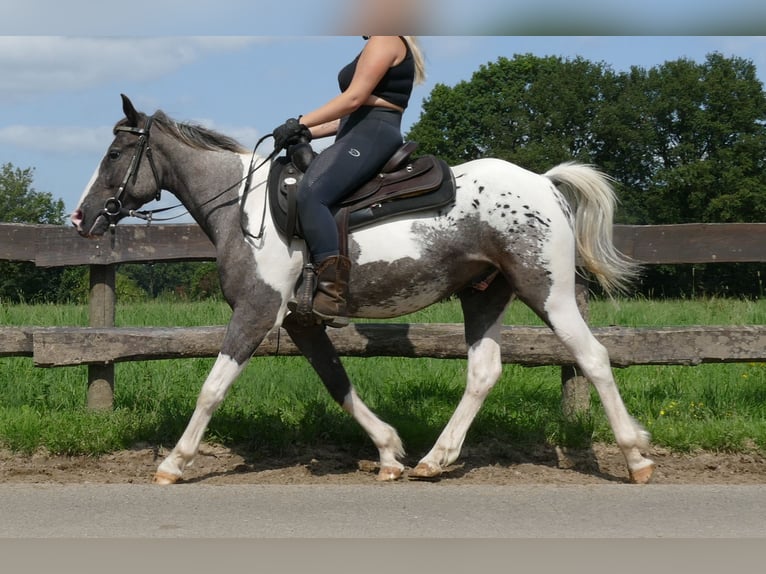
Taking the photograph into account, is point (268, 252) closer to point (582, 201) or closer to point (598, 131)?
point (582, 201)

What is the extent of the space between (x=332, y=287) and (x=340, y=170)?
0.70 m

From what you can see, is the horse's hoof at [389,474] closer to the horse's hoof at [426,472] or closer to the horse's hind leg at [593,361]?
the horse's hoof at [426,472]

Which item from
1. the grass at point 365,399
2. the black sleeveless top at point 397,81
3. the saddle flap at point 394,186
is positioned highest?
the black sleeveless top at point 397,81

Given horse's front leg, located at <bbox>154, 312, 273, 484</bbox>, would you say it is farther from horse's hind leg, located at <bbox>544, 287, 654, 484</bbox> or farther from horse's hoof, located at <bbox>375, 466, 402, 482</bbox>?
horse's hind leg, located at <bbox>544, 287, 654, 484</bbox>

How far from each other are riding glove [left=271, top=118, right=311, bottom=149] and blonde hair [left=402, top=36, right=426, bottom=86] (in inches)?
31.0

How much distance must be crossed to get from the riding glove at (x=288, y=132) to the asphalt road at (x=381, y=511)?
208 cm

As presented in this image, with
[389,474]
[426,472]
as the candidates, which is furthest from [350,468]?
[426,472]

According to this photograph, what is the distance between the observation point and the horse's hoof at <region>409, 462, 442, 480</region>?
5668 mm

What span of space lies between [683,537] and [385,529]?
1.30 meters

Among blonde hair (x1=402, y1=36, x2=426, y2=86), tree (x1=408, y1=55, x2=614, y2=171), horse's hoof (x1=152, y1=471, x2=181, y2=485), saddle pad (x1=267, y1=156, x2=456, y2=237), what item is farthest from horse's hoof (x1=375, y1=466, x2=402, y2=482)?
tree (x1=408, y1=55, x2=614, y2=171)

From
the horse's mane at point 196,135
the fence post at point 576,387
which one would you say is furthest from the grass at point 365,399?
the horse's mane at point 196,135

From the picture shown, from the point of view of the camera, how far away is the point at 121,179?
605cm

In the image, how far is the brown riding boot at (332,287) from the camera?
552 cm

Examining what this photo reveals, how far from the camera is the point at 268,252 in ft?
18.7
